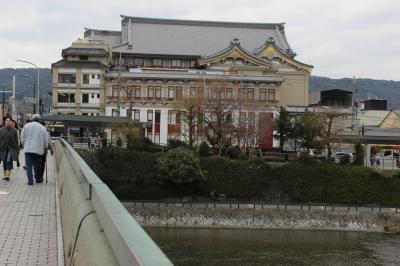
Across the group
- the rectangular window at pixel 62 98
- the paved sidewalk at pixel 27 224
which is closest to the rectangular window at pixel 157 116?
the rectangular window at pixel 62 98

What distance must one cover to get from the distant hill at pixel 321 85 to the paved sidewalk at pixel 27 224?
133951 mm

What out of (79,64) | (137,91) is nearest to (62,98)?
(79,64)

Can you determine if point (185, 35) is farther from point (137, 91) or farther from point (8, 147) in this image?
point (8, 147)

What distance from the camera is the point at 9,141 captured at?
51.8 feet

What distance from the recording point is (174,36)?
7956 cm

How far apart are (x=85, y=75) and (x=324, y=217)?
36.4 m

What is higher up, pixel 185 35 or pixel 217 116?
pixel 185 35

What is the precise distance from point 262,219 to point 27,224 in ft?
119

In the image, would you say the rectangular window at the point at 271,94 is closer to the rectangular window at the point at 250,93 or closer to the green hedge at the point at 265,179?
the rectangular window at the point at 250,93

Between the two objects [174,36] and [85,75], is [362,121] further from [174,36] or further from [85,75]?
[85,75]

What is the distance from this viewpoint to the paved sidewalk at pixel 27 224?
6895mm

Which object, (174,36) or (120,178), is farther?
(174,36)

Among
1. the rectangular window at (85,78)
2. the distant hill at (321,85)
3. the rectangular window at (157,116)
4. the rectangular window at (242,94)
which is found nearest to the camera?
the rectangular window at (242,94)

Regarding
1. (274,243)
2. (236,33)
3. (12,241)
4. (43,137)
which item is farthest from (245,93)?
(12,241)
